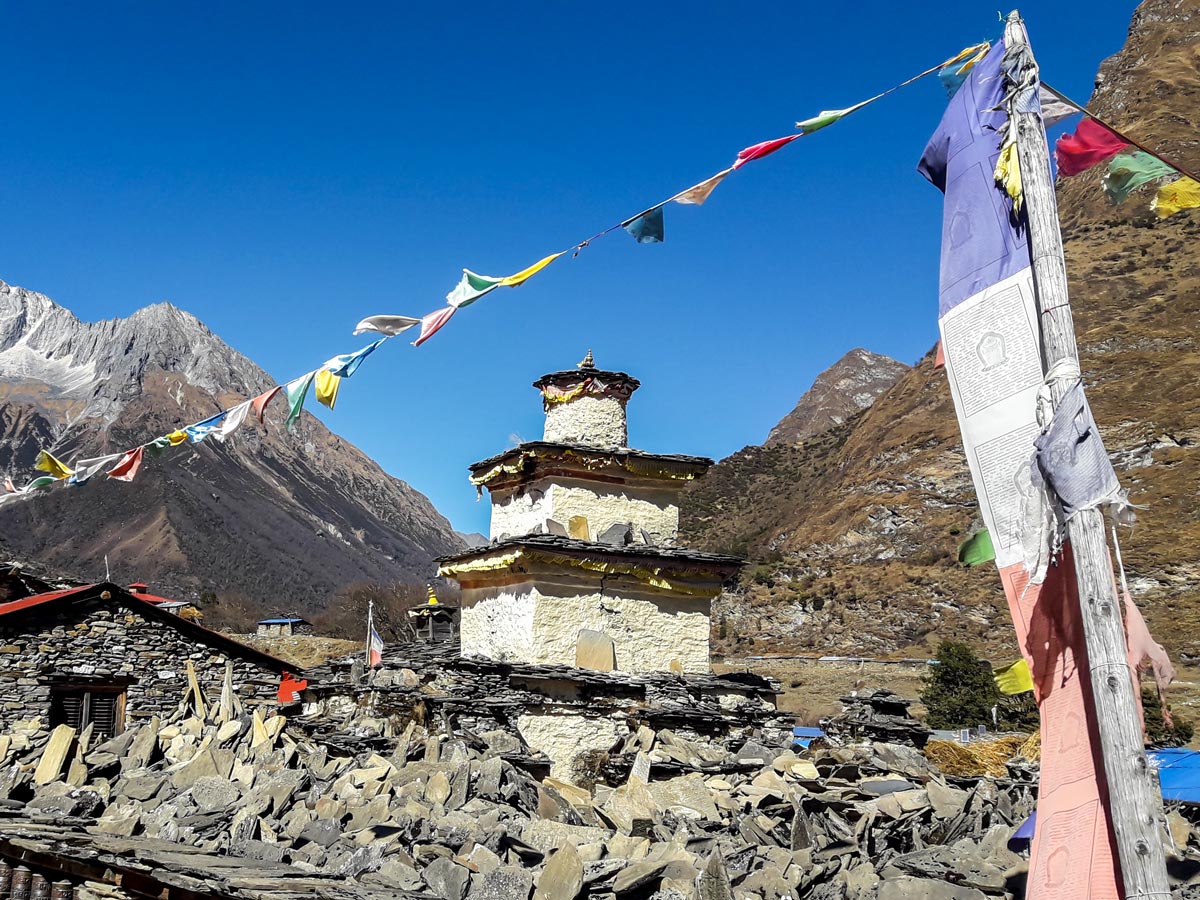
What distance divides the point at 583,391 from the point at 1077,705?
38.4ft

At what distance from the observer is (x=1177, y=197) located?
21.6 feet

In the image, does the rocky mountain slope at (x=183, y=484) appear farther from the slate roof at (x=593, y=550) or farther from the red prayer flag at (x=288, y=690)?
the slate roof at (x=593, y=550)

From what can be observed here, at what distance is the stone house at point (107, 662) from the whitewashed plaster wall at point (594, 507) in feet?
20.1

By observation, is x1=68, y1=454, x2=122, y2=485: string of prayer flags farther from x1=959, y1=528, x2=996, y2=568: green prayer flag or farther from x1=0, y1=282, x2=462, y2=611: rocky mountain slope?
x1=0, y1=282, x2=462, y2=611: rocky mountain slope

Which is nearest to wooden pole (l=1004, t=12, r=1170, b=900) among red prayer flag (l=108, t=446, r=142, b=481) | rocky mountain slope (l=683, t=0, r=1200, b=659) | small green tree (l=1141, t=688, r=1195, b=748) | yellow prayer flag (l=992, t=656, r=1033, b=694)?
yellow prayer flag (l=992, t=656, r=1033, b=694)

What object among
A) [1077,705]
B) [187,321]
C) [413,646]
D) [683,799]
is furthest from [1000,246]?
[187,321]

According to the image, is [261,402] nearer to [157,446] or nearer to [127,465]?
[157,446]

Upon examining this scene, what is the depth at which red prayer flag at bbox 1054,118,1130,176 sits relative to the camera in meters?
6.32

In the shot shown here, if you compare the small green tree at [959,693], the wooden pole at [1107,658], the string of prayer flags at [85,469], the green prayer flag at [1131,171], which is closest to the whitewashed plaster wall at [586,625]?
the string of prayer flags at [85,469]

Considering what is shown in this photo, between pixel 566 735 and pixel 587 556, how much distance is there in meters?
2.37

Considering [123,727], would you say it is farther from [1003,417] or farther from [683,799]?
[1003,417]

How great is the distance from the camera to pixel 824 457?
10450cm

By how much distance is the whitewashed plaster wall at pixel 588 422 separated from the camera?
16312 millimetres

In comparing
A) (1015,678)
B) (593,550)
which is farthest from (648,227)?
(593,550)
